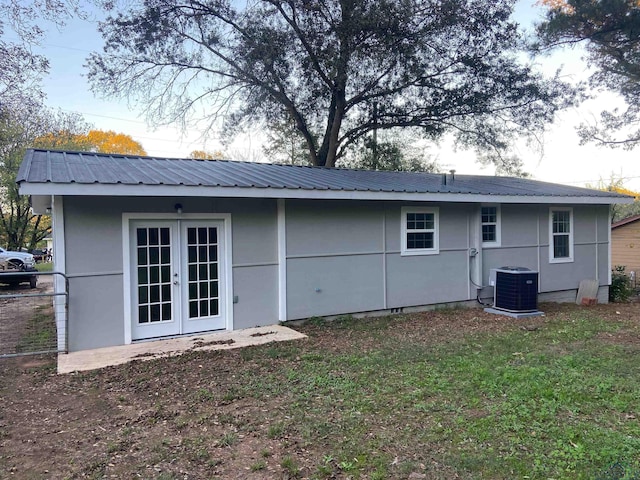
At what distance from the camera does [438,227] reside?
29.8ft

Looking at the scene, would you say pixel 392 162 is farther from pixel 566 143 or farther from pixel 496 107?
pixel 566 143

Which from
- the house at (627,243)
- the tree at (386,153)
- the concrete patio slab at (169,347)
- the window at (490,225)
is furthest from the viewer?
the tree at (386,153)

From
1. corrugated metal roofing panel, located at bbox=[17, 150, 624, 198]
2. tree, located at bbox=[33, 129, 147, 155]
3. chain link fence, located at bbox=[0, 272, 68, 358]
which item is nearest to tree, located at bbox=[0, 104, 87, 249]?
tree, located at bbox=[33, 129, 147, 155]

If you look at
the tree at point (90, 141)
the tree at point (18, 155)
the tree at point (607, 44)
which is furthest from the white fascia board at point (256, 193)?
the tree at point (90, 141)

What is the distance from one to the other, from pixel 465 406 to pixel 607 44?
13.9m

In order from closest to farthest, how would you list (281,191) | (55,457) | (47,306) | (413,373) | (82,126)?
(55,457) → (413,373) → (281,191) → (47,306) → (82,126)

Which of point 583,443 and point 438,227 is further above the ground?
point 438,227

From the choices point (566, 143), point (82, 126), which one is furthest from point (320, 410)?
point (82, 126)

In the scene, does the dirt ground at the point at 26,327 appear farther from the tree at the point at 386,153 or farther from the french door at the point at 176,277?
the tree at the point at 386,153

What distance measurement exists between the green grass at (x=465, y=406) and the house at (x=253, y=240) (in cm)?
165

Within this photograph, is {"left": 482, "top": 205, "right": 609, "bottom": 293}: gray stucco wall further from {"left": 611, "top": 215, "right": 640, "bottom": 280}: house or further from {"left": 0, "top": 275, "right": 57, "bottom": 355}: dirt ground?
{"left": 0, "top": 275, "right": 57, "bottom": 355}: dirt ground

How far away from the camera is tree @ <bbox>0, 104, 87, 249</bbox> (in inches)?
839

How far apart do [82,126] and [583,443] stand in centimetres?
2953

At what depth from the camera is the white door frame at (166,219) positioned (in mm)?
6223
